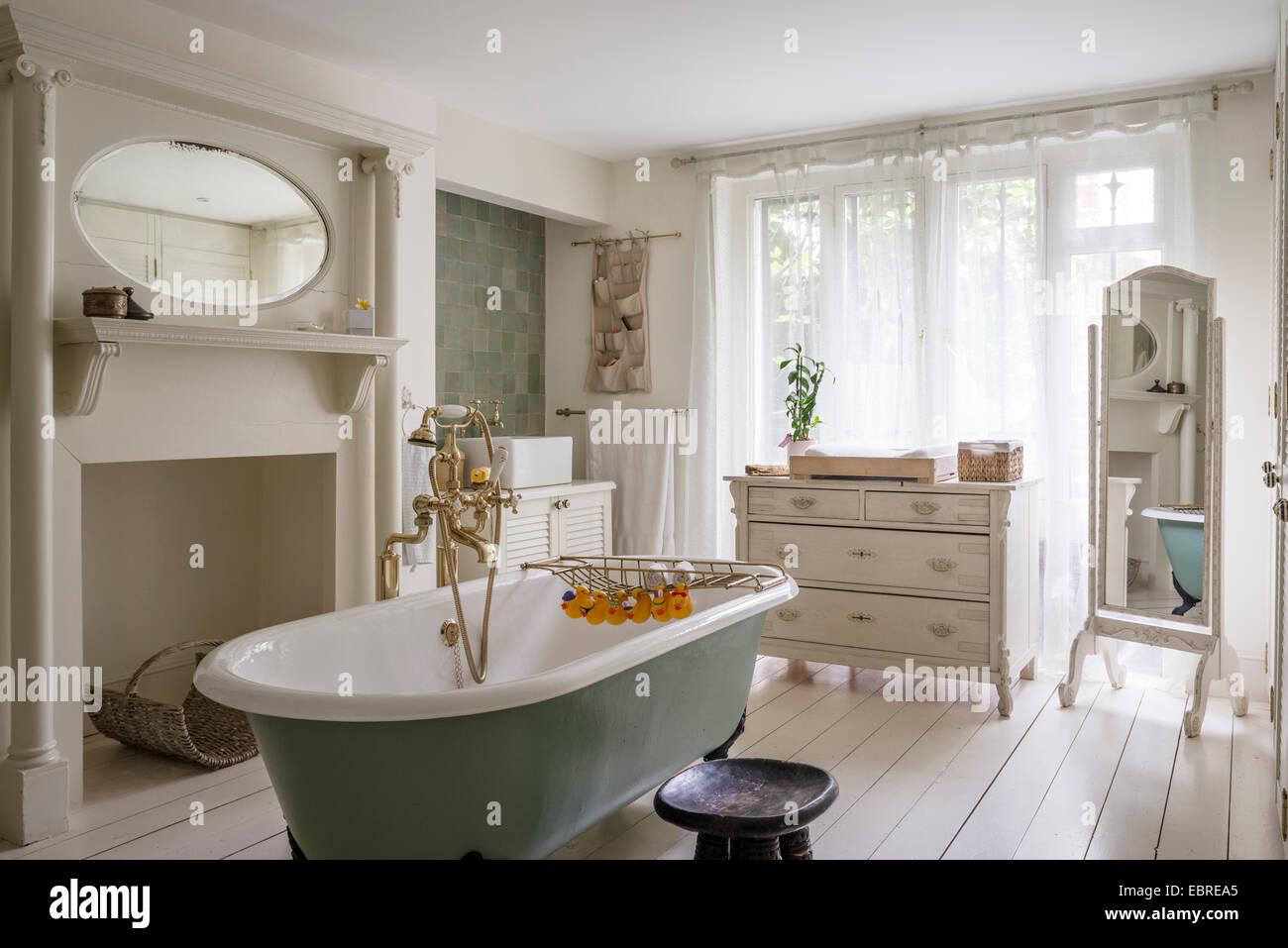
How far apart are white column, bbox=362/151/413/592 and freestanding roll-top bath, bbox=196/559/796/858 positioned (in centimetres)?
119

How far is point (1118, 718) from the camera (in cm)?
371

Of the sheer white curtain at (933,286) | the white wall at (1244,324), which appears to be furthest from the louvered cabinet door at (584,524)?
the white wall at (1244,324)

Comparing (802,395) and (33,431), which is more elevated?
(802,395)

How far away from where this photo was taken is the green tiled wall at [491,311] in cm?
495

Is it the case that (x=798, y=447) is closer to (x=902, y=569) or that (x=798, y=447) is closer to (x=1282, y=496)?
(x=902, y=569)

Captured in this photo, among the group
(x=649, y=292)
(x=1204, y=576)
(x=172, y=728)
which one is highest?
(x=649, y=292)

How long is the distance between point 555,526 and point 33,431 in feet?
7.56

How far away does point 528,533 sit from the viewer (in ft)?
14.9

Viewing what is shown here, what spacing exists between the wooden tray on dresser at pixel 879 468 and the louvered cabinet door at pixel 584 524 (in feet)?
3.65

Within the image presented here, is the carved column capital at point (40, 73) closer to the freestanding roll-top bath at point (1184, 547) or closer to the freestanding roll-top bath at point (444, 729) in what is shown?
the freestanding roll-top bath at point (444, 729)

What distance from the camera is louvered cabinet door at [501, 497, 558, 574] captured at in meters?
4.40

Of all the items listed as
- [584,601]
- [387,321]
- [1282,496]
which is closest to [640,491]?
[387,321]
